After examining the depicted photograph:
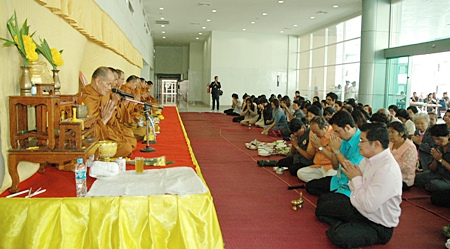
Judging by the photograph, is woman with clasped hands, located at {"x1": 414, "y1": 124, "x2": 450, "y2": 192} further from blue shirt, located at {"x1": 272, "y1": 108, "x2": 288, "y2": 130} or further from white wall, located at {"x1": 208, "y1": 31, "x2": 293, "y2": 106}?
white wall, located at {"x1": 208, "y1": 31, "x2": 293, "y2": 106}

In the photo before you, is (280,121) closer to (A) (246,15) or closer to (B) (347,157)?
(B) (347,157)

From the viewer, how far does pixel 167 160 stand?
3.63 metres

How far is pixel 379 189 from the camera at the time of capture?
2.67 m

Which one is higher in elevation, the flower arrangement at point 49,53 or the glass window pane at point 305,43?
the glass window pane at point 305,43

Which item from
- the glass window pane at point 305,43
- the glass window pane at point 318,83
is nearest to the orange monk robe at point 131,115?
the glass window pane at point 318,83

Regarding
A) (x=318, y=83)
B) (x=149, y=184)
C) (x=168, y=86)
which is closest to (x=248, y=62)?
(x=318, y=83)

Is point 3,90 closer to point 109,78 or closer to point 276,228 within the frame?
point 109,78

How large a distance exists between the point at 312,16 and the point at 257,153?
997 cm

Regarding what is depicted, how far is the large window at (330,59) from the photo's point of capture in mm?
14896

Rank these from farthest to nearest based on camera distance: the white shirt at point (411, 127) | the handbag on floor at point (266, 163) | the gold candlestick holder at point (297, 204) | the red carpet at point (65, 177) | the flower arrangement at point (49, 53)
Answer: the white shirt at point (411, 127)
the handbag on floor at point (266, 163)
the gold candlestick holder at point (297, 204)
the flower arrangement at point (49, 53)
the red carpet at point (65, 177)

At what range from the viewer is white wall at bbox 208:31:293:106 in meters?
19.6

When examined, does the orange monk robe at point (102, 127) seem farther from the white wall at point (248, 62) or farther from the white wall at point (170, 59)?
the white wall at point (170, 59)

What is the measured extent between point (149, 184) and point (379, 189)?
1.57m

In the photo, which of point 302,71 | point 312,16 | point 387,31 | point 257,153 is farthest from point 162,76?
point 257,153
